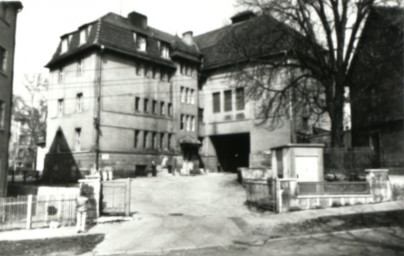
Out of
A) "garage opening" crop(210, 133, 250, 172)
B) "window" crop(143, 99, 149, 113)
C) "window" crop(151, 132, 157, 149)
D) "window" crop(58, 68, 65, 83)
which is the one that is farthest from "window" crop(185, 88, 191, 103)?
"window" crop(58, 68, 65, 83)

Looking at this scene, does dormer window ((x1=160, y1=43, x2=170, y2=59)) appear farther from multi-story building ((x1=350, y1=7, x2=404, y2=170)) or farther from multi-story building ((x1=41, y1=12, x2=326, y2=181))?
multi-story building ((x1=350, y1=7, x2=404, y2=170))

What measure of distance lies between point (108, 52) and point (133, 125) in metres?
6.95

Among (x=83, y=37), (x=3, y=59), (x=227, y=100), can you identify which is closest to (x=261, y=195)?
(x=3, y=59)

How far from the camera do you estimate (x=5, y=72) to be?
71.3 feet

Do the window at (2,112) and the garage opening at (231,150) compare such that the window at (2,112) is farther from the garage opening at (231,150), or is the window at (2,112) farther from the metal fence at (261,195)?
the garage opening at (231,150)

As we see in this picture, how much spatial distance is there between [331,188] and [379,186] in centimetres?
233

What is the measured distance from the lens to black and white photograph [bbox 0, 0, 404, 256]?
12430 mm

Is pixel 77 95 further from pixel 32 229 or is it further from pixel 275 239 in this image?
pixel 275 239

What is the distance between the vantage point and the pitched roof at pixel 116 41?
106 feet

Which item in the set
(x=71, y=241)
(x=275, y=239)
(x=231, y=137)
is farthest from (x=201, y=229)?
(x=231, y=137)

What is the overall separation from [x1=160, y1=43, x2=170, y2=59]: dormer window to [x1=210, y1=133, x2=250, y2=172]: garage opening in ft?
32.8

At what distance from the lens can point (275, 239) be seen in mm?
11438

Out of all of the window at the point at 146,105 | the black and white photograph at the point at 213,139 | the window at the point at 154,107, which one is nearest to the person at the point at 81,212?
the black and white photograph at the point at 213,139

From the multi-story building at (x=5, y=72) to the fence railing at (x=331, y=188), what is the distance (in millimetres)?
16721
